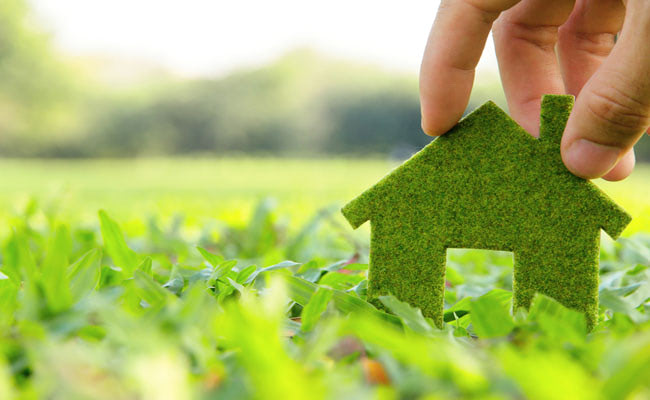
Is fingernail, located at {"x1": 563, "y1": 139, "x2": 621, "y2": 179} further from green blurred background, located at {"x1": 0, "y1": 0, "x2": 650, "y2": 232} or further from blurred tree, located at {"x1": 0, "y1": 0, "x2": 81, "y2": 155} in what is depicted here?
blurred tree, located at {"x1": 0, "y1": 0, "x2": 81, "y2": 155}

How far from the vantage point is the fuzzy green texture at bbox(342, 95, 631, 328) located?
0.88 meters

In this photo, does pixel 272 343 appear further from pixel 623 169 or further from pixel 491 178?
pixel 623 169

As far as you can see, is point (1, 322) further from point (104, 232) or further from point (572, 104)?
point (572, 104)

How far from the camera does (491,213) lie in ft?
2.96

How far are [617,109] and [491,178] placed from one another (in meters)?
0.22

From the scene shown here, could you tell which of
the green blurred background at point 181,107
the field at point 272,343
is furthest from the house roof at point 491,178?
the green blurred background at point 181,107

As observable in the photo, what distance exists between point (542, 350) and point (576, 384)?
0.20 m

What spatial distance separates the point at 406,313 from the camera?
27.5 inches

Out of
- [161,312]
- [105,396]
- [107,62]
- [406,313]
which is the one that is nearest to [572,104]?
[406,313]

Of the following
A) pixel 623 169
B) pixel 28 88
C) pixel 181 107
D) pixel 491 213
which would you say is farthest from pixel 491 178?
pixel 28 88

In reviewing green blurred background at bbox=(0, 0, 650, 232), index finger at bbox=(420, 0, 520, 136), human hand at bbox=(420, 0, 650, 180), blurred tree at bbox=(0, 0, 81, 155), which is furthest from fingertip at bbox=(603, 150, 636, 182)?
blurred tree at bbox=(0, 0, 81, 155)

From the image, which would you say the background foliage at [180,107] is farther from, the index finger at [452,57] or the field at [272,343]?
the field at [272,343]

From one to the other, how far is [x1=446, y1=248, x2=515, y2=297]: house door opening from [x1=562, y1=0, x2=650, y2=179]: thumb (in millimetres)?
345

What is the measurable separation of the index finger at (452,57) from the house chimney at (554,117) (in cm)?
14
